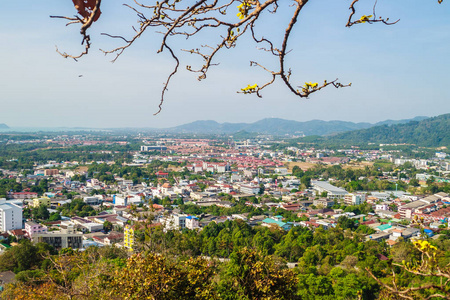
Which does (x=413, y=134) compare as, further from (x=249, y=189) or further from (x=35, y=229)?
(x=35, y=229)

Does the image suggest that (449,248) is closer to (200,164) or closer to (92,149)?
(200,164)

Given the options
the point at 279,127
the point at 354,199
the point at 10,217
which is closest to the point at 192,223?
the point at 10,217

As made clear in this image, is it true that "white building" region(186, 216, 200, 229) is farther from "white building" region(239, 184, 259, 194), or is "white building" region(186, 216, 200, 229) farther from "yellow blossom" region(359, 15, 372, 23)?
"yellow blossom" region(359, 15, 372, 23)

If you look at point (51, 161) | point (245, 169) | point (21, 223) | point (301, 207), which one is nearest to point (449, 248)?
point (301, 207)

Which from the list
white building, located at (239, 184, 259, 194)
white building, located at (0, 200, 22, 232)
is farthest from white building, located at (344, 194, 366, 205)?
white building, located at (0, 200, 22, 232)

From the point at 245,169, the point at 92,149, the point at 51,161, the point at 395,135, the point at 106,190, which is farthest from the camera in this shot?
the point at 395,135

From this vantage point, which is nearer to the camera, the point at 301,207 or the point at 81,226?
the point at 81,226

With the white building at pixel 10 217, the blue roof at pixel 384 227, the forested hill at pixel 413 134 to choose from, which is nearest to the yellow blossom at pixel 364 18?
the blue roof at pixel 384 227
